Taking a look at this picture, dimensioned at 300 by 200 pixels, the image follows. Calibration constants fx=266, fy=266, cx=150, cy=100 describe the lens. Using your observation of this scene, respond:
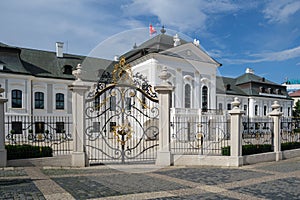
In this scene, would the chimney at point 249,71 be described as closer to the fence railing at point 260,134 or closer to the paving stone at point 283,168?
the fence railing at point 260,134

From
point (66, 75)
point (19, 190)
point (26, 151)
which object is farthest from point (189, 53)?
point (19, 190)

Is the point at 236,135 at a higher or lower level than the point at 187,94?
lower

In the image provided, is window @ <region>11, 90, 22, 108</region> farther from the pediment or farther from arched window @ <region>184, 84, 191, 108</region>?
arched window @ <region>184, 84, 191, 108</region>

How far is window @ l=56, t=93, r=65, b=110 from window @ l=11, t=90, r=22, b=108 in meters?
3.27

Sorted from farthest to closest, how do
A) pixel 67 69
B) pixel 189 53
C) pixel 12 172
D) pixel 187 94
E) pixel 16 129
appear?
pixel 67 69
pixel 187 94
pixel 189 53
pixel 16 129
pixel 12 172

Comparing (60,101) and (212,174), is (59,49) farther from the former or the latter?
(212,174)

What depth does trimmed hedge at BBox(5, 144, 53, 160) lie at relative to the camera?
313 inches

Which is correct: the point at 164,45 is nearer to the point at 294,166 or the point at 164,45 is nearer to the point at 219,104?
the point at 219,104

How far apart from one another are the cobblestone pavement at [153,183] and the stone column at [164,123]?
0.48 meters

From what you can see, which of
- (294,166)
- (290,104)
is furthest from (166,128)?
(290,104)

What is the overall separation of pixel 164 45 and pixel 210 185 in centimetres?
1827

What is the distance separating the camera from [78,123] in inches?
324

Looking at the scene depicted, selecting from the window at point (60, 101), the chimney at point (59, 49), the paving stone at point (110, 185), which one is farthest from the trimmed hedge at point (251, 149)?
the chimney at point (59, 49)

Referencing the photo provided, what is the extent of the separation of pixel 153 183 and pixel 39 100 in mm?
19869
